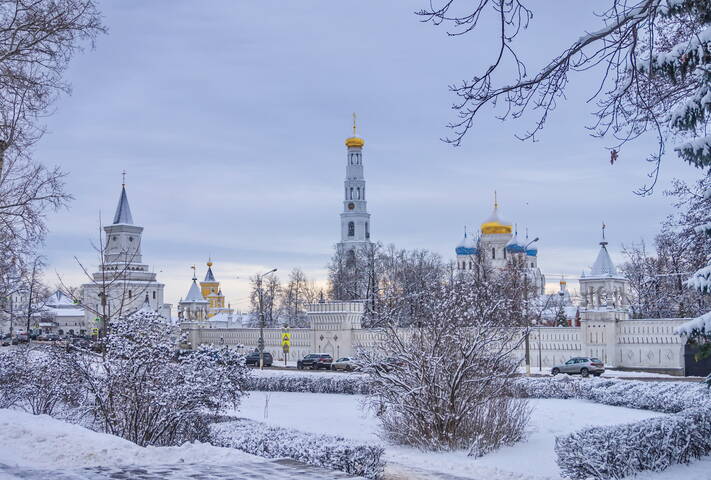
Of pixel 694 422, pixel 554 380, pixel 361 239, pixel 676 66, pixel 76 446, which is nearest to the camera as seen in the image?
pixel 676 66

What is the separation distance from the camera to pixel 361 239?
10162 cm

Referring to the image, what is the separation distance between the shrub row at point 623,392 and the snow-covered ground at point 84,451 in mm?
8454

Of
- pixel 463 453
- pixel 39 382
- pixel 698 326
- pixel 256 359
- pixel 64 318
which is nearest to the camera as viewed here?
pixel 698 326

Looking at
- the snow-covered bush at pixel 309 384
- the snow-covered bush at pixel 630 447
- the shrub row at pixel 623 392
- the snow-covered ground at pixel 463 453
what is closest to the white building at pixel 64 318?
the snow-covered bush at pixel 309 384

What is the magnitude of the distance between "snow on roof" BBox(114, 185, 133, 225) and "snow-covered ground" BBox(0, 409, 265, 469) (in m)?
71.2

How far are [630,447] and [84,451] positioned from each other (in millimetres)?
7910

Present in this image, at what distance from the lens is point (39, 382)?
19.6 m

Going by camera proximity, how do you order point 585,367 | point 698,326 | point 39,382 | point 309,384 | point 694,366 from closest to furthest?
point 698,326 < point 39,382 < point 309,384 < point 694,366 < point 585,367

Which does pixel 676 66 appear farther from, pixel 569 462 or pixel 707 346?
pixel 569 462

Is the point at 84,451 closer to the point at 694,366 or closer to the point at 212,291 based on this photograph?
the point at 694,366

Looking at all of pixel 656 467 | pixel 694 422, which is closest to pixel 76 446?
pixel 656 467

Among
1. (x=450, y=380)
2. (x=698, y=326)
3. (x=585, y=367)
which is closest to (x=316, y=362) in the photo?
(x=585, y=367)

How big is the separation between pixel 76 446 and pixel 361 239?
89891 millimetres

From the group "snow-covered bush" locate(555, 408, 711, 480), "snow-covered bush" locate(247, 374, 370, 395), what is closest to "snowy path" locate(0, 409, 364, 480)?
"snow-covered bush" locate(555, 408, 711, 480)
